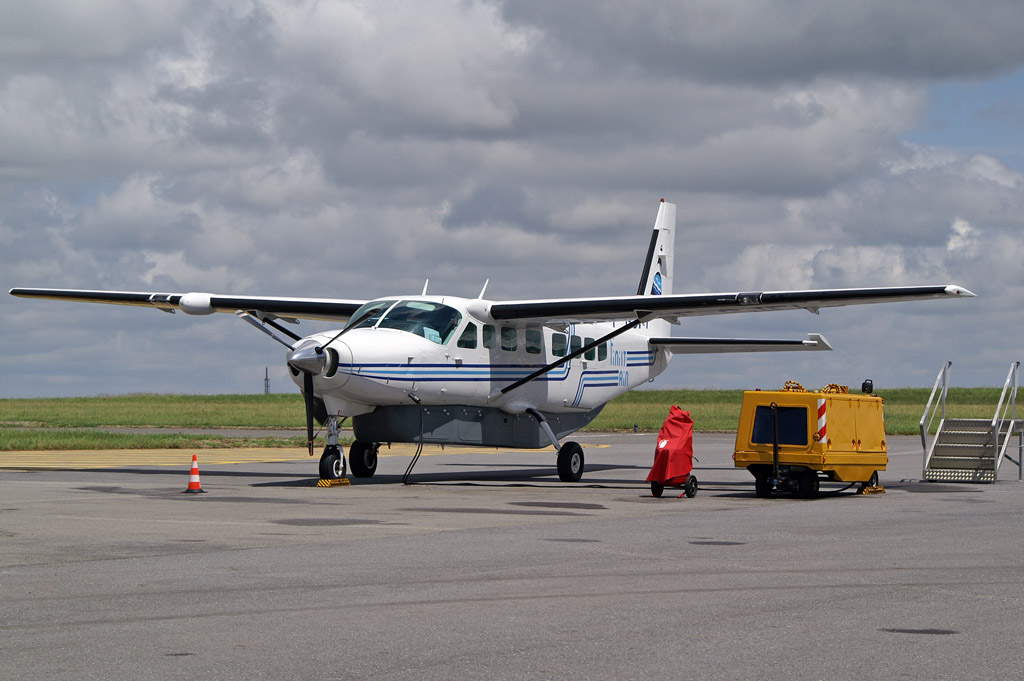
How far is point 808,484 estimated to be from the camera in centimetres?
1936

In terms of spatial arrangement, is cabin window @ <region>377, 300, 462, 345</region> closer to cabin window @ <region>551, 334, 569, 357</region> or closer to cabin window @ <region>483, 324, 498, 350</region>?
cabin window @ <region>483, 324, 498, 350</region>

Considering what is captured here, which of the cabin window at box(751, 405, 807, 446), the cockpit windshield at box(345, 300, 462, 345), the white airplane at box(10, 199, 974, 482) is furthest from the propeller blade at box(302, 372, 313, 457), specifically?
the cabin window at box(751, 405, 807, 446)

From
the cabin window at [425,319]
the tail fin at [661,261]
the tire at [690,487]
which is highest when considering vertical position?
the tail fin at [661,261]

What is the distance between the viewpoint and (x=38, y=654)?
675 centimetres

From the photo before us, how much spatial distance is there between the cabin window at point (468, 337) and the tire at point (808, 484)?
6754 mm

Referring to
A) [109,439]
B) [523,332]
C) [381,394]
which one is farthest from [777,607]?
[109,439]

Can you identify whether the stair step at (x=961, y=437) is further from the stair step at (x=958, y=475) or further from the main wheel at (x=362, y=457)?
the main wheel at (x=362, y=457)

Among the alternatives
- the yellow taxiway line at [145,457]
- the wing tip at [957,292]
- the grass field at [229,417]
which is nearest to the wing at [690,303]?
the wing tip at [957,292]

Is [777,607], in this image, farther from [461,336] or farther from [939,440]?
[939,440]

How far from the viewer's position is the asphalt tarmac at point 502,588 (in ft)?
21.9

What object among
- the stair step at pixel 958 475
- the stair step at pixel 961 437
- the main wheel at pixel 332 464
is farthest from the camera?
the stair step at pixel 961 437

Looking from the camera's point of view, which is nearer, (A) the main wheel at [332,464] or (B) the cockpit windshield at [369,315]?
(A) the main wheel at [332,464]

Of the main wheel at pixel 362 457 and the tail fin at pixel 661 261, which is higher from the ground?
the tail fin at pixel 661 261

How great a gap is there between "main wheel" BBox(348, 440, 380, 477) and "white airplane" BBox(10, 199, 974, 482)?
0.8 inches
